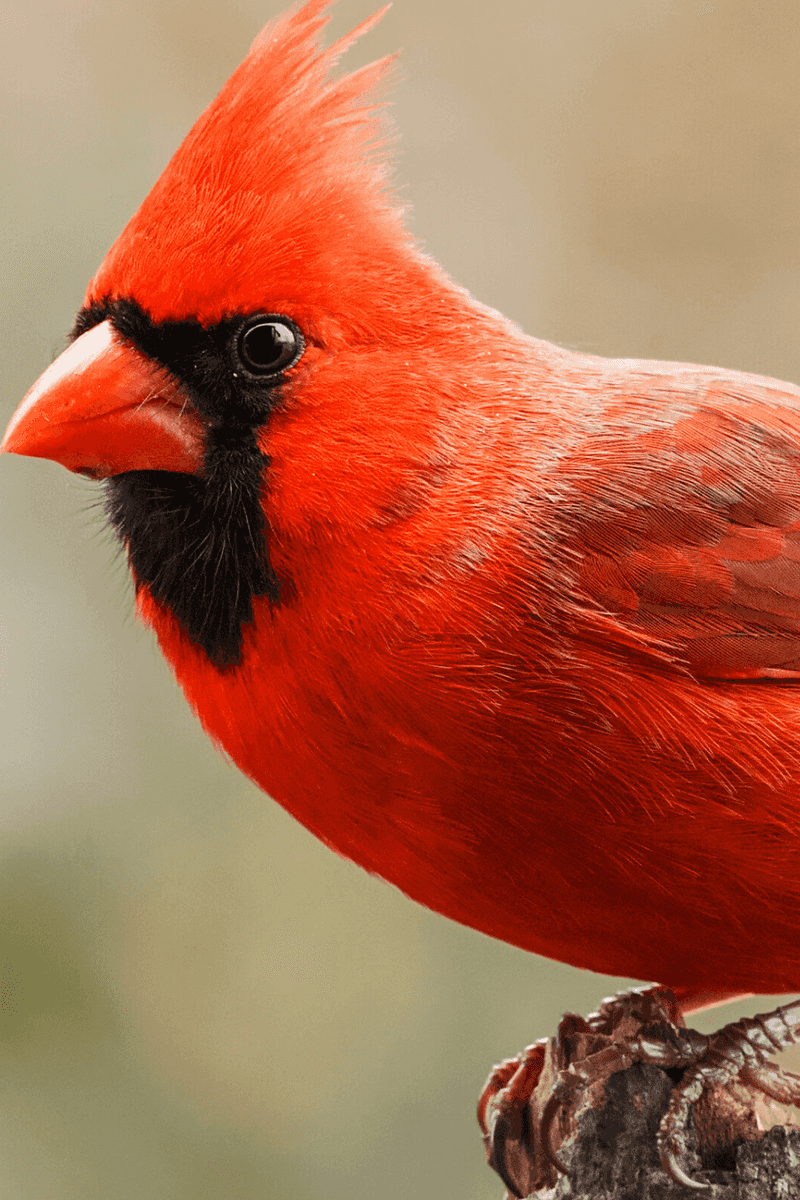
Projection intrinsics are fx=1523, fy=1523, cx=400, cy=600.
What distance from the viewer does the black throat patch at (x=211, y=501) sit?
2037mm

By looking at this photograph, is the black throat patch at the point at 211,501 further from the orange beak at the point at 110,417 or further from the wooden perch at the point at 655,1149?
the wooden perch at the point at 655,1149

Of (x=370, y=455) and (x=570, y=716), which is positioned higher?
(x=370, y=455)

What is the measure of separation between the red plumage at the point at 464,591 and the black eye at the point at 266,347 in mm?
20

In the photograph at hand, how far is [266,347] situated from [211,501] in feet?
0.72

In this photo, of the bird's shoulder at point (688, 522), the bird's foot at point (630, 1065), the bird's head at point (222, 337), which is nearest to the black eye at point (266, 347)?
the bird's head at point (222, 337)

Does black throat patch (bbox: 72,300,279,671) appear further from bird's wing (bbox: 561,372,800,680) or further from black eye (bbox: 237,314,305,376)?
bird's wing (bbox: 561,372,800,680)

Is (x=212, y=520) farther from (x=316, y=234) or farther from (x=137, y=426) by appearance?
(x=316, y=234)

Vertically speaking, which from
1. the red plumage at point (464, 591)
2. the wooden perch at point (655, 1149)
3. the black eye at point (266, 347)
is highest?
the black eye at point (266, 347)

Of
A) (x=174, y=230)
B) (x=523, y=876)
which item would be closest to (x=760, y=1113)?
(x=523, y=876)

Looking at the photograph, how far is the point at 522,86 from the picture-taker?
4.27m

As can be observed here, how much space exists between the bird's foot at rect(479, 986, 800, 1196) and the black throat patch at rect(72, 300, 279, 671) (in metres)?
0.75

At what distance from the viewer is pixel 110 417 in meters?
2.07

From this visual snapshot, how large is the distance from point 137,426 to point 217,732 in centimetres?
45

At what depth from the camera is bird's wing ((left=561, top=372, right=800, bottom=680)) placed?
2.06 m
